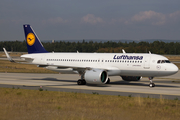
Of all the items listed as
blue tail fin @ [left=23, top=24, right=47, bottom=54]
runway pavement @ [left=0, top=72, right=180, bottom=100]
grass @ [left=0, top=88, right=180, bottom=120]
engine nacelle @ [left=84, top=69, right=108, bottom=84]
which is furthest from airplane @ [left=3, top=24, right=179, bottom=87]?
grass @ [left=0, top=88, right=180, bottom=120]

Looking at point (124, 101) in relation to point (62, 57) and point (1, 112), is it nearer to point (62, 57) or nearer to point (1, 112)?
→ point (1, 112)

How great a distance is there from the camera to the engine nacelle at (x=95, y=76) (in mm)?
31922

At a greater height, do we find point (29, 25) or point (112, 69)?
point (29, 25)

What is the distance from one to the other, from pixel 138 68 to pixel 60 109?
17362 millimetres

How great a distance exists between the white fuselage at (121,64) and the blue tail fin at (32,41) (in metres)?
3.71

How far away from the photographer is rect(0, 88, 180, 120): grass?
1565 cm

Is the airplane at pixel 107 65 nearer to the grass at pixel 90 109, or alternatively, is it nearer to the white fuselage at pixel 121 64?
the white fuselage at pixel 121 64

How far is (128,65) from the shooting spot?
33844 millimetres

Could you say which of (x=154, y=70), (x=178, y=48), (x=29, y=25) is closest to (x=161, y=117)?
(x=154, y=70)

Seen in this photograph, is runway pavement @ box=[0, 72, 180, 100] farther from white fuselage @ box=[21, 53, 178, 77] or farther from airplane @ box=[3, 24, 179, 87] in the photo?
white fuselage @ box=[21, 53, 178, 77]

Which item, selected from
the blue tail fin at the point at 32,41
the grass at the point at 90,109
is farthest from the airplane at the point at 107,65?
the grass at the point at 90,109

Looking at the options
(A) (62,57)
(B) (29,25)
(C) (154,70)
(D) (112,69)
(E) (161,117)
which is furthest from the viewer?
(B) (29,25)

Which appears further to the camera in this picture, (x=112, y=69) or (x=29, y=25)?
(x=29, y=25)

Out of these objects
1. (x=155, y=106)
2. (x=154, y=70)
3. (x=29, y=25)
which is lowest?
(x=155, y=106)
